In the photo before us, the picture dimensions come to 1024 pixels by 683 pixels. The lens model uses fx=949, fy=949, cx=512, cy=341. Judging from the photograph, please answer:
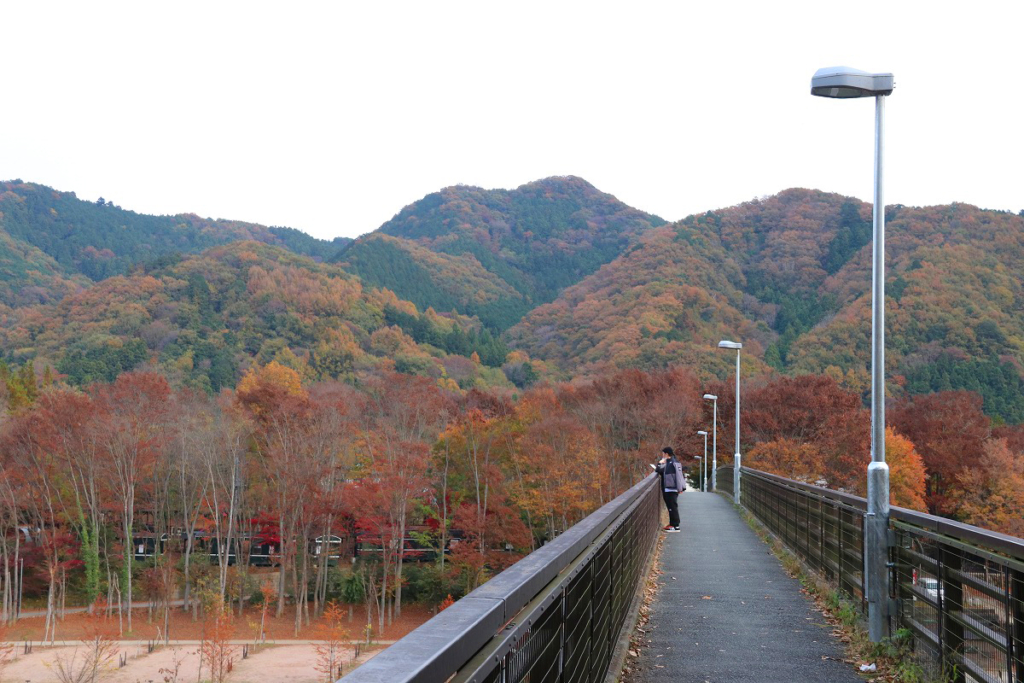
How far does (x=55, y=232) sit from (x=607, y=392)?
14572 cm

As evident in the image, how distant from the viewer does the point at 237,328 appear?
13288 cm

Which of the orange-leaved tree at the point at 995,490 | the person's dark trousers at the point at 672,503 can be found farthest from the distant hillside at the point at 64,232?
the person's dark trousers at the point at 672,503

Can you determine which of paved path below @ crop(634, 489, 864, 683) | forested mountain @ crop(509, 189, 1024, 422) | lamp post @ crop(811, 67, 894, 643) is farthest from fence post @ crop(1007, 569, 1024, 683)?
forested mountain @ crop(509, 189, 1024, 422)

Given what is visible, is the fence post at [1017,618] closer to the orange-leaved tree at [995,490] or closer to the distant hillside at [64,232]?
the orange-leaved tree at [995,490]

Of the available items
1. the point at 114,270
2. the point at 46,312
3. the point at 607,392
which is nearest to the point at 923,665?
the point at 607,392

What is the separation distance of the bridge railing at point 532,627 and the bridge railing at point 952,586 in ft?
7.46

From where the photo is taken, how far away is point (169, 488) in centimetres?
6084

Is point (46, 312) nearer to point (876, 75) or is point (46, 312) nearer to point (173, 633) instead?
point (173, 633)

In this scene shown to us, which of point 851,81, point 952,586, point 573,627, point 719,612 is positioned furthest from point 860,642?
point 851,81

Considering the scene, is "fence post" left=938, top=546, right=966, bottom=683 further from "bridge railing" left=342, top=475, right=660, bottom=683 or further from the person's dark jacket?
the person's dark jacket

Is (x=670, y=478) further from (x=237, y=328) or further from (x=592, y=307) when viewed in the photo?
(x=237, y=328)

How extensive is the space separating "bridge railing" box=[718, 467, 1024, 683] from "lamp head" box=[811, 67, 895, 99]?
12.9 feet

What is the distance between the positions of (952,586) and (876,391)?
8.45ft

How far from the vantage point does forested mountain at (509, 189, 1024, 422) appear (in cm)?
9825
